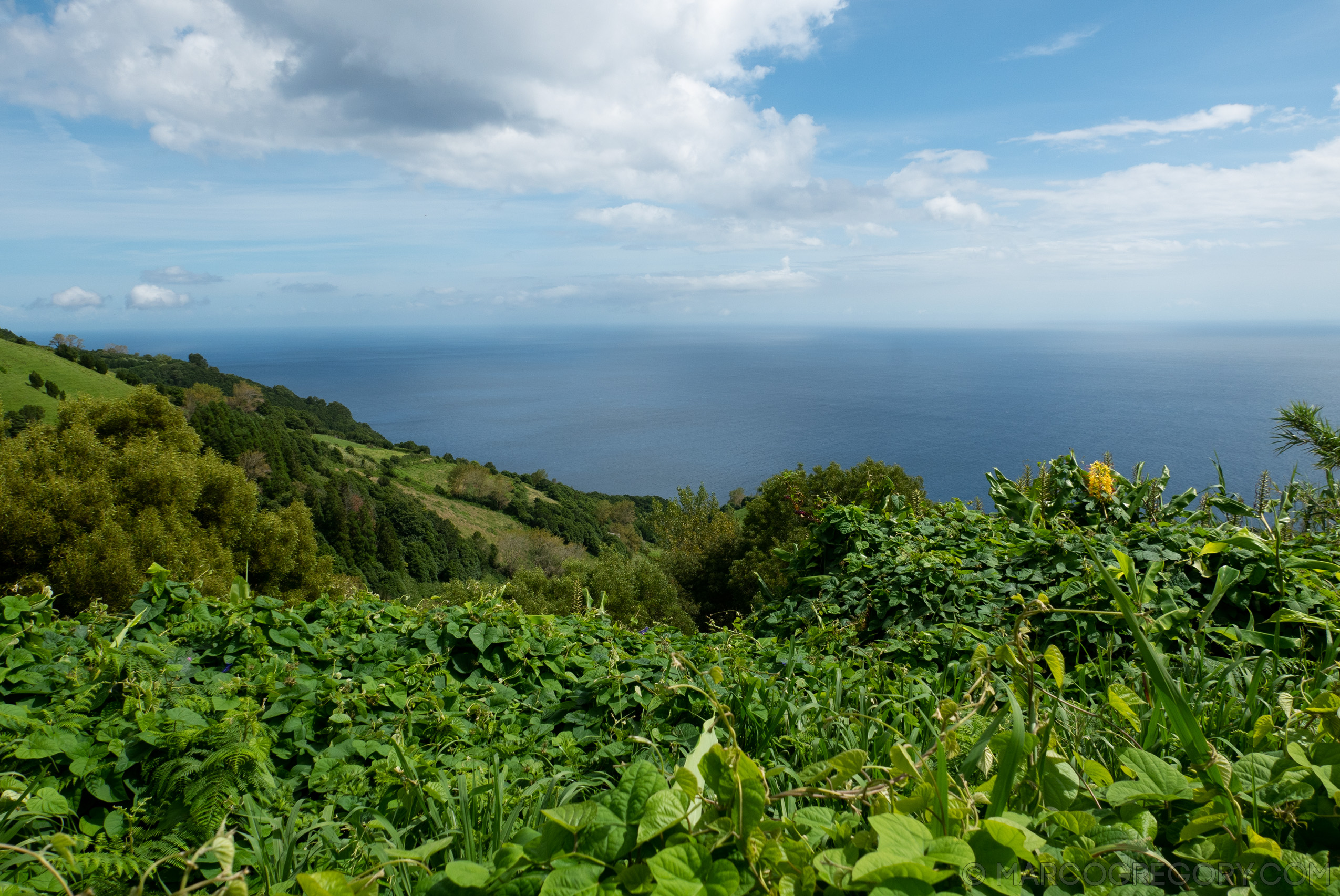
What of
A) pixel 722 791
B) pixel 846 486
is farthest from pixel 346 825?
pixel 846 486

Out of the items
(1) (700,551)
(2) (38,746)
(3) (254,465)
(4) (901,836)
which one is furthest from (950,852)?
(3) (254,465)

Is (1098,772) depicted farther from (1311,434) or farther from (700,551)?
(700,551)

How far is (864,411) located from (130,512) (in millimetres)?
86186

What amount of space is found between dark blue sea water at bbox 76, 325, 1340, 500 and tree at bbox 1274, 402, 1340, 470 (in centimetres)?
2113

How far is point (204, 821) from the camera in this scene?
177 centimetres

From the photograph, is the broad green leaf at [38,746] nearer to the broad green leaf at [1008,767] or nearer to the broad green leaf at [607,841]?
the broad green leaf at [607,841]

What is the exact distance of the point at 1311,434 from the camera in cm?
581

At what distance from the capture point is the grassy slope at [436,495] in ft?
157

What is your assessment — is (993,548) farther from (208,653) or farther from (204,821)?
(208,653)

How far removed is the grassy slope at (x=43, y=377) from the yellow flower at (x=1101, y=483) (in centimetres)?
4091

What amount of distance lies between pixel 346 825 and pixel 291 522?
1681 centimetres

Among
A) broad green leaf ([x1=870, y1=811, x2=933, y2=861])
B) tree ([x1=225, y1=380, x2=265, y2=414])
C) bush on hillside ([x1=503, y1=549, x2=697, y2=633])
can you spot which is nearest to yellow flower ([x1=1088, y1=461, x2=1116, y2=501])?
broad green leaf ([x1=870, y1=811, x2=933, y2=861])

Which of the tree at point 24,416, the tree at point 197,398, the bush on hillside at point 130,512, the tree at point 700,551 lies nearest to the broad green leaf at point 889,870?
the bush on hillside at point 130,512

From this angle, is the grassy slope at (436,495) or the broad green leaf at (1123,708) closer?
the broad green leaf at (1123,708)
